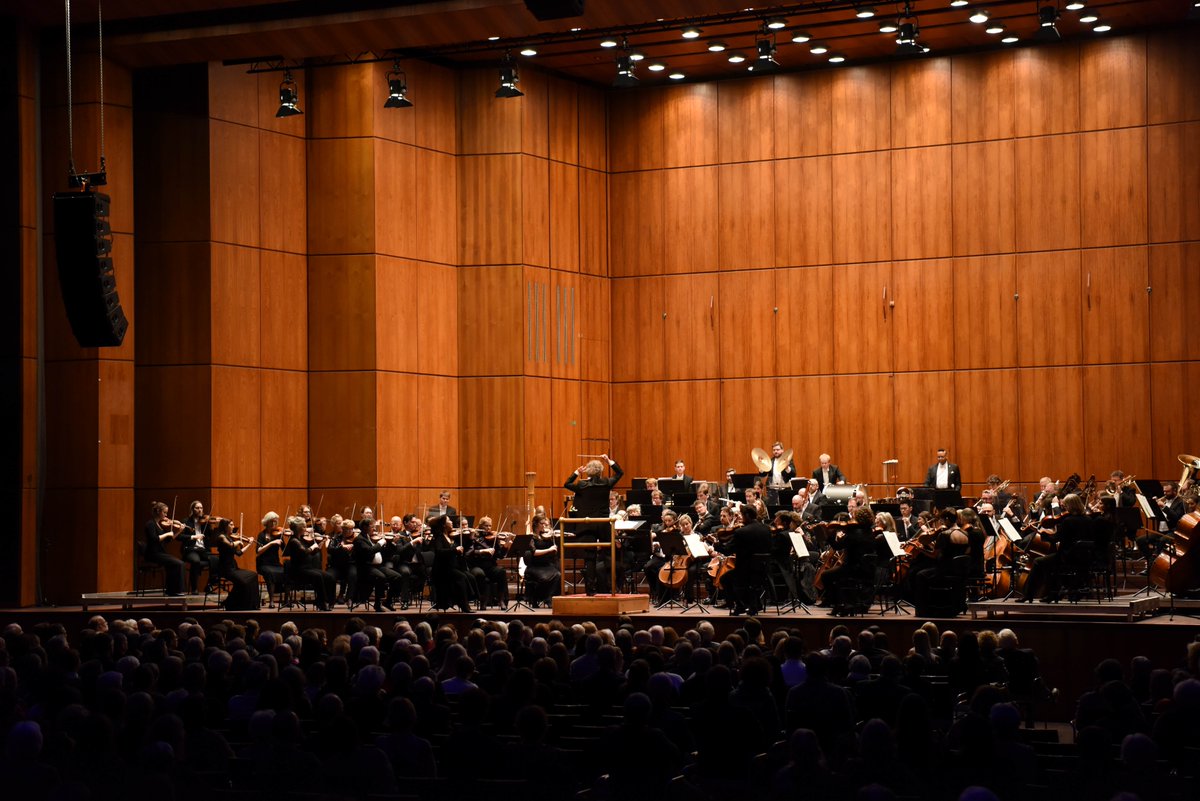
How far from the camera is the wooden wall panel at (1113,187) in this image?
1903cm

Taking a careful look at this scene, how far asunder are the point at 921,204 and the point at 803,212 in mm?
1740

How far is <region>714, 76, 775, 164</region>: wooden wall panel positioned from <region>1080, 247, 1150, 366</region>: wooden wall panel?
4.99 metres

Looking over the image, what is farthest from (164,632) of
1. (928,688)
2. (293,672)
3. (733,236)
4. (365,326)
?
(733,236)

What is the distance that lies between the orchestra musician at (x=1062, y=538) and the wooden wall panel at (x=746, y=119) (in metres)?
9.23

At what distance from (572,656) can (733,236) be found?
498 inches

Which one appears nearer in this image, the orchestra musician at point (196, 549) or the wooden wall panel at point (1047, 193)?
the orchestra musician at point (196, 549)

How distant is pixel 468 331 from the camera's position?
2056 cm

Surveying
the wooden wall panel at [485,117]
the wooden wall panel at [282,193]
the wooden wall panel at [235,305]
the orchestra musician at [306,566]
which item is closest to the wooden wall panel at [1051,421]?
the wooden wall panel at [485,117]

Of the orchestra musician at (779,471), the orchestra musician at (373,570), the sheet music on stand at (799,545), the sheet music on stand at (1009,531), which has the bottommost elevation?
the orchestra musician at (373,570)

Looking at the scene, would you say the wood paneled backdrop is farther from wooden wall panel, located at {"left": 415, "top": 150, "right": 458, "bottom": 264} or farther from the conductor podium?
the conductor podium

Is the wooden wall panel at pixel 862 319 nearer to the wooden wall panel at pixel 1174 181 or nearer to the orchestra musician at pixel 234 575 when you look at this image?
the wooden wall panel at pixel 1174 181

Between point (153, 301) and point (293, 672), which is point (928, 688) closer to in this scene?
point (293, 672)

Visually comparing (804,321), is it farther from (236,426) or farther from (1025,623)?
(1025,623)

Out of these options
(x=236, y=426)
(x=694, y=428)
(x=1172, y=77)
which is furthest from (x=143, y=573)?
(x=1172, y=77)
